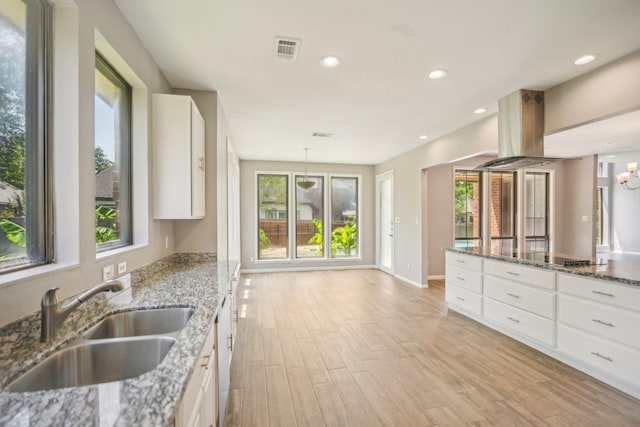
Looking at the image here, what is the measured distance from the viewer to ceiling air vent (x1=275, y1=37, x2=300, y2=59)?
2.18 meters

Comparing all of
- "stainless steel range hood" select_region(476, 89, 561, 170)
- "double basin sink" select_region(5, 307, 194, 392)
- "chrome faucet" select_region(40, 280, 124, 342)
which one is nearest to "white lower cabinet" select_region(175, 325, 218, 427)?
"double basin sink" select_region(5, 307, 194, 392)

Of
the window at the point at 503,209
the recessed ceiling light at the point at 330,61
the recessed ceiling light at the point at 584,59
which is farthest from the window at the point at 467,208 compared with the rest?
the recessed ceiling light at the point at 330,61

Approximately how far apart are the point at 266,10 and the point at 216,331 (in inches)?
77.5

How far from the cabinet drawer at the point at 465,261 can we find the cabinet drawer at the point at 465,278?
50 mm

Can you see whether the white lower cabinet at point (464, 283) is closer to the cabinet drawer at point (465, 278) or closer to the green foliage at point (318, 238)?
the cabinet drawer at point (465, 278)

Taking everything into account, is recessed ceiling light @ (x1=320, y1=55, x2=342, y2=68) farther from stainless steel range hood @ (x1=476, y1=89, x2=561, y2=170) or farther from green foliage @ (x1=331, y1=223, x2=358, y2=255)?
green foliage @ (x1=331, y1=223, x2=358, y2=255)

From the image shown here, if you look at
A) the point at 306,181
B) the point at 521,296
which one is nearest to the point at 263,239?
the point at 306,181

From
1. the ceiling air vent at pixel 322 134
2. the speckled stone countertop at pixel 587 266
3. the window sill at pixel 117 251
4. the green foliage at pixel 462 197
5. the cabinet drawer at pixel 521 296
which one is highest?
the ceiling air vent at pixel 322 134

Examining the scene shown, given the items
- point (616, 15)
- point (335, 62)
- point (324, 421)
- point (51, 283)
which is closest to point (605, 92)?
point (616, 15)

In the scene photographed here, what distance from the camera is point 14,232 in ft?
4.09

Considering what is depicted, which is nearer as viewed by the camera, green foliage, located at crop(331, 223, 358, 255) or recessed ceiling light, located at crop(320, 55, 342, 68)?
recessed ceiling light, located at crop(320, 55, 342, 68)

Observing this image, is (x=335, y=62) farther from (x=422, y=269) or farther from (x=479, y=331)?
(x=422, y=269)

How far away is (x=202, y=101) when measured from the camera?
3096 mm

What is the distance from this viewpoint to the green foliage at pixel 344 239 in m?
7.32
